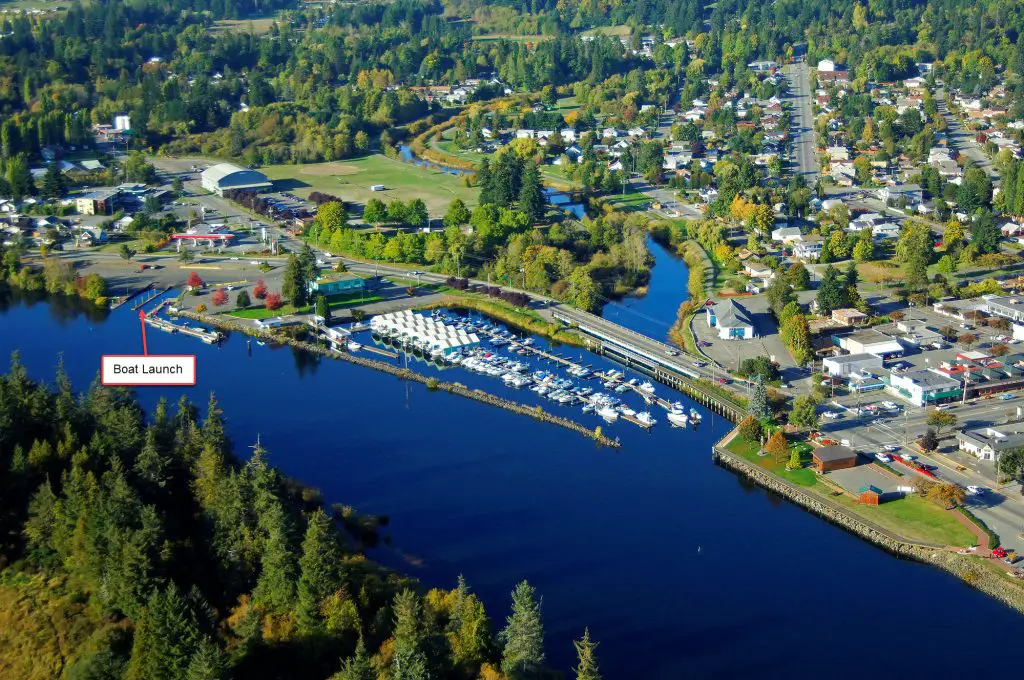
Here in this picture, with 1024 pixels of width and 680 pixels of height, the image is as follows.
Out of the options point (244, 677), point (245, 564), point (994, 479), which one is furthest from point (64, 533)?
point (994, 479)

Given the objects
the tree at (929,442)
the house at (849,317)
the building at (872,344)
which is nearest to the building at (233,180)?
the house at (849,317)

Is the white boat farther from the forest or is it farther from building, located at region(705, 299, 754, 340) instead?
the forest

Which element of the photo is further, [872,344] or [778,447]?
[872,344]

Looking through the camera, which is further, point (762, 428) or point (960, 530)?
point (762, 428)

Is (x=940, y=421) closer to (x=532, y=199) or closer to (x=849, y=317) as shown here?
(x=849, y=317)

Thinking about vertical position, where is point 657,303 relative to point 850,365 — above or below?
below

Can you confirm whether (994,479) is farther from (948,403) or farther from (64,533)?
(64,533)

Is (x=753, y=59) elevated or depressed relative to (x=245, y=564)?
elevated

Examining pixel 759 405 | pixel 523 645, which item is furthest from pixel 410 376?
pixel 523 645
